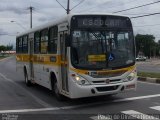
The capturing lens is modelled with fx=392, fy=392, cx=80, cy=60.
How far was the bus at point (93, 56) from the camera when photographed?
1193 centimetres

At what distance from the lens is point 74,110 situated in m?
11.7

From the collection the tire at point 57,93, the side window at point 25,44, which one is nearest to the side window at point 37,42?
the side window at point 25,44

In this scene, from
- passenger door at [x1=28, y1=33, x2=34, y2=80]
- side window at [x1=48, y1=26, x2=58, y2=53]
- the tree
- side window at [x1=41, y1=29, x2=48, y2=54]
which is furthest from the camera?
the tree

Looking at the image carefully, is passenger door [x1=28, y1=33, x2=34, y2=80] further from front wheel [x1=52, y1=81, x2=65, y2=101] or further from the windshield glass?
the windshield glass

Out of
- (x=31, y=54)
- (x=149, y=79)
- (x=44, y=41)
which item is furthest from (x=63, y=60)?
(x=149, y=79)

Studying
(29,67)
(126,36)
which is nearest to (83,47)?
(126,36)

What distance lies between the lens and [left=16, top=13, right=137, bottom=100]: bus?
1193 cm

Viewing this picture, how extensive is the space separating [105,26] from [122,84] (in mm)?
1916

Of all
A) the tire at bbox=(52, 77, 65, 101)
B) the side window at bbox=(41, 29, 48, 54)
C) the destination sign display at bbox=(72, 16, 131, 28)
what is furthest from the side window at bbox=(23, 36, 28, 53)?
the destination sign display at bbox=(72, 16, 131, 28)

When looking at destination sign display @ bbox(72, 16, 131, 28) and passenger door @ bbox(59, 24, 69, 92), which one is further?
passenger door @ bbox(59, 24, 69, 92)

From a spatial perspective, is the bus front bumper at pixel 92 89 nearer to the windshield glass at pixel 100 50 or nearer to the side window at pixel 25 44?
the windshield glass at pixel 100 50

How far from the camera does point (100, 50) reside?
1217 cm

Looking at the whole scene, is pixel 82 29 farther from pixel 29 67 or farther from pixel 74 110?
pixel 29 67

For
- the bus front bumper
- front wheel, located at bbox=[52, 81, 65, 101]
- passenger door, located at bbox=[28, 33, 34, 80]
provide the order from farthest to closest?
1. passenger door, located at bbox=[28, 33, 34, 80]
2. front wheel, located at bbox=[52, 81, 65, 101]
3. the bus front bumper
